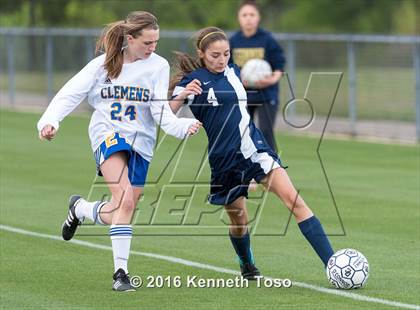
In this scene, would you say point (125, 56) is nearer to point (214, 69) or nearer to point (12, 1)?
point (214, 69)

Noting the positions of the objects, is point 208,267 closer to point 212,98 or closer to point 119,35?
point 212,98

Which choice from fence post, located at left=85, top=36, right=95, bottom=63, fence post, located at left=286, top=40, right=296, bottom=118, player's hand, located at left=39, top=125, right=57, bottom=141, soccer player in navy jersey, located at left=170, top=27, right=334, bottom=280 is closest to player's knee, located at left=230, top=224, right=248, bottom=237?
soccer player in navy jersey, located at left=170, top=27, right=334, bottom=280

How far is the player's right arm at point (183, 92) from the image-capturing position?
30.9 feet

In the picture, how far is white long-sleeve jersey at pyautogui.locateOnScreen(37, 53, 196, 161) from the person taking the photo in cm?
918

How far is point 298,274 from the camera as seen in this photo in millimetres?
9852

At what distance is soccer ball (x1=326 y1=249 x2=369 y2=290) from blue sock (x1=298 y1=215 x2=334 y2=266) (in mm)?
112

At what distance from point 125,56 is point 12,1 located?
37.8 m

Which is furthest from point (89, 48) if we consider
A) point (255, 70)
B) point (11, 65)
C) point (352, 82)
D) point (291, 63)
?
point (255, 70)

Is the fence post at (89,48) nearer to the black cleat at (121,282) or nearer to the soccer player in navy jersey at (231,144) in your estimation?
the soccer player in navy jersey at (231,144)

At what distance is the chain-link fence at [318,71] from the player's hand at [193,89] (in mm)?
12939

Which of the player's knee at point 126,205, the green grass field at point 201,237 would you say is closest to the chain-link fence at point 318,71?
the green grass field at point 201,237

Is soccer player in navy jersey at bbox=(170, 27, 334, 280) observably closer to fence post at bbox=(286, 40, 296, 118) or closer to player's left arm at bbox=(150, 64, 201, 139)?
player's left arm at bbox=(150, 64, 201, 139)

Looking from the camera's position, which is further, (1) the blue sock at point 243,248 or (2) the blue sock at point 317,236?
(1) the blue sock at point 243,248

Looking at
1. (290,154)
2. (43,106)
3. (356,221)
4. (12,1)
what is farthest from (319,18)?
(356,221)
